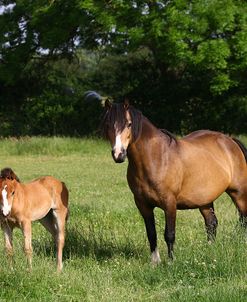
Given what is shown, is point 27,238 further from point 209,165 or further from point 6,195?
point 209,165

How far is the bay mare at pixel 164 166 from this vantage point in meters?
6.79

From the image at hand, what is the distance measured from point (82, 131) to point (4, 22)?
5.84 meters

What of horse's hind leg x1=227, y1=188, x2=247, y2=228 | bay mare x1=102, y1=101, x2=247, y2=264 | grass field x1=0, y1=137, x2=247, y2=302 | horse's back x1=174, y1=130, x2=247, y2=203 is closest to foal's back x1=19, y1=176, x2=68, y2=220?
grass field x1=0, y1=137, x2=247, y2=302

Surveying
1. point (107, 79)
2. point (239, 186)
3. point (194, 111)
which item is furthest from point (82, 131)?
point (239, 186)

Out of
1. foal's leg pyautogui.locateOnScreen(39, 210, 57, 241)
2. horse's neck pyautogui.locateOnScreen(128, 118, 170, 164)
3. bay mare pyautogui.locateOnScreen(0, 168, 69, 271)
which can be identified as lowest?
foal's leg pyautogui.locateOnScreen(39, 210, 57, 241)

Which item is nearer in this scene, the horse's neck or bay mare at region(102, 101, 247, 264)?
bay mare at region(102, 101, 247, 264)

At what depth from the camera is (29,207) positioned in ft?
22.3

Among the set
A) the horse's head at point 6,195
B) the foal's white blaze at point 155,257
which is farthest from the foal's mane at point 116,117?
the foal's white blaze at point 155,257

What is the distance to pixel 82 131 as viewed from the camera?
26359 millimetres

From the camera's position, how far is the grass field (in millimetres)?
5840

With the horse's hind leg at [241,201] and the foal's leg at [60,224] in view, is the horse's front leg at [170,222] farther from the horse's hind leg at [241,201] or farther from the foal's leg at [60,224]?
the horse's hind leg at [241,201]

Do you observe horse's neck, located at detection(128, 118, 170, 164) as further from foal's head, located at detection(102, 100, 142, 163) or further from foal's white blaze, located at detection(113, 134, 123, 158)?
foal's white blaze, located at detection(113, 134, 123, 158)

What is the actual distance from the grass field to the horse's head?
553mm

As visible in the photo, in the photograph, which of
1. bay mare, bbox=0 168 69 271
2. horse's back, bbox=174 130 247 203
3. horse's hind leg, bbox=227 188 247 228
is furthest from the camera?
horse's hind leg, bbox=227 188 247 228
